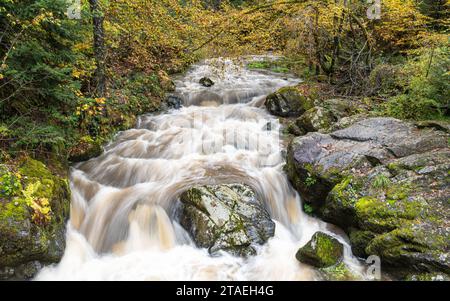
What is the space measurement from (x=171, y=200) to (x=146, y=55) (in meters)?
5.66

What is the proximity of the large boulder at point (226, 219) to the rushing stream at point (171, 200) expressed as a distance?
178 mm

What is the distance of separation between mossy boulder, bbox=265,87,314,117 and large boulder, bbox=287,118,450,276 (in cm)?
330

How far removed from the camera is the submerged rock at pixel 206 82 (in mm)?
13672

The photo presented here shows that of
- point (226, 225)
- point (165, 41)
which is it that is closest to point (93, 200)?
point (226, 225)

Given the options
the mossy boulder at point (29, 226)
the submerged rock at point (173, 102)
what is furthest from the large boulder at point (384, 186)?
the submerged rock at point (173, 102)

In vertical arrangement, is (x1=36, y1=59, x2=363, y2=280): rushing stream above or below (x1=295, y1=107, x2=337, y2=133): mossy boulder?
below

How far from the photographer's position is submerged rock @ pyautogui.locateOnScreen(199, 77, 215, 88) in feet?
44.9

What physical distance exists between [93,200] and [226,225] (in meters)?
2.91

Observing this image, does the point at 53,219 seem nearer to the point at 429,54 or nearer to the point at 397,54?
the point at 429,54

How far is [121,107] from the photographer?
9.41 meters
